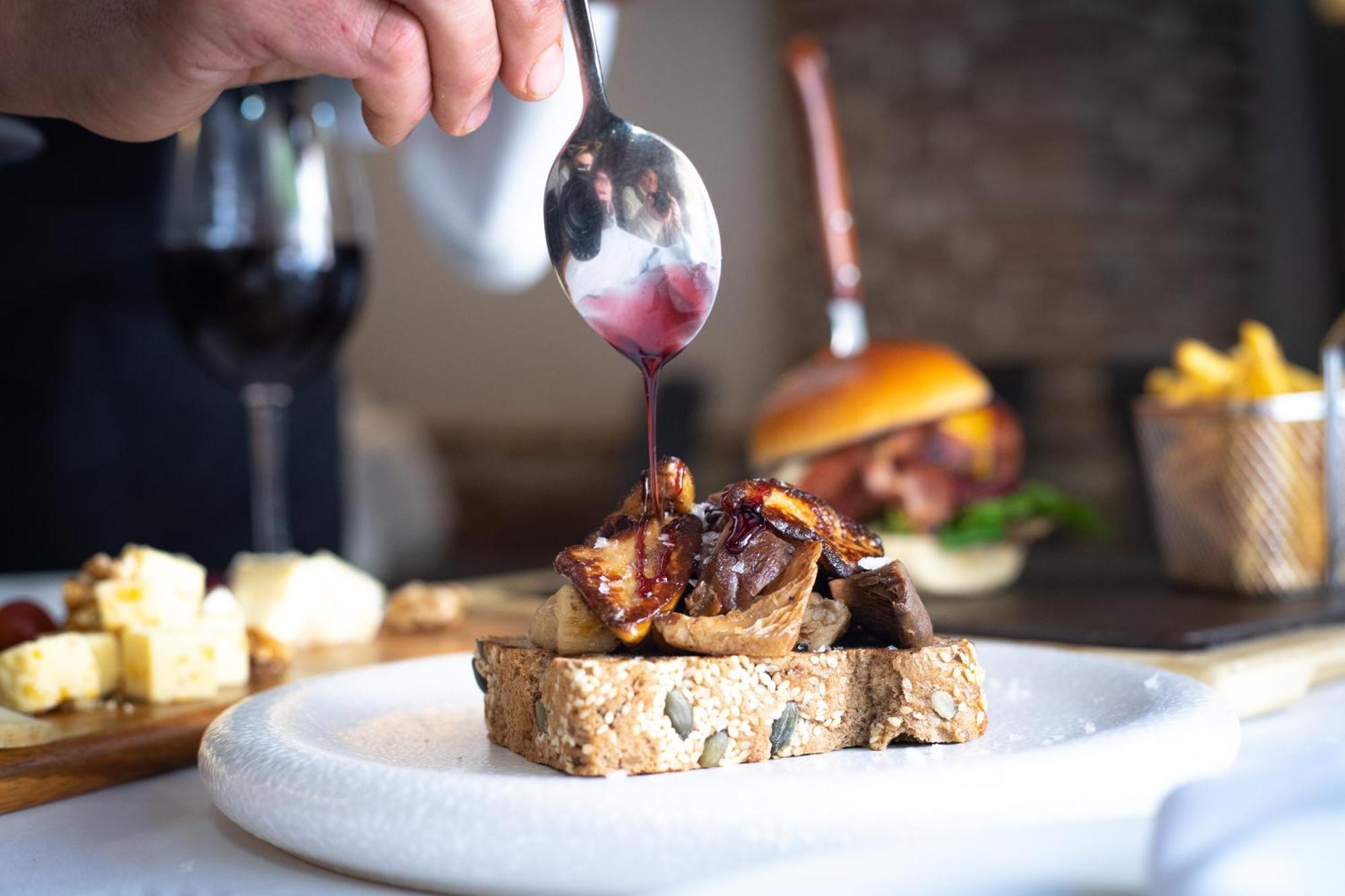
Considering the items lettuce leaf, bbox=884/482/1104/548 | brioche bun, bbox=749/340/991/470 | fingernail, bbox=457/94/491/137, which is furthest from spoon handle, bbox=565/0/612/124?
brioche bun, bbox=749/340/991/470

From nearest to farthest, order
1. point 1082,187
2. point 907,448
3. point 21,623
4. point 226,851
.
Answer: point 226,851 → point 21,623 → point 907,448 → point 1082,187

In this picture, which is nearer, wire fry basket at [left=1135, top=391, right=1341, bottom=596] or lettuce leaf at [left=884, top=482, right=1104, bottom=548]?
wire fry basket at [left=1135, top=391, right=1341, bottom=596]

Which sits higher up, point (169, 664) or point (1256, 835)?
point (1256, 835)

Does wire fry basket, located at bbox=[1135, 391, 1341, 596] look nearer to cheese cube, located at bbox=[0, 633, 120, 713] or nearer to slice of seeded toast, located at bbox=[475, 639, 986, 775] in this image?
slice of seeded toast, located at bbox=[475, 639, 986, 775]

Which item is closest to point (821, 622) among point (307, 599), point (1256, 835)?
point (1256, 835)

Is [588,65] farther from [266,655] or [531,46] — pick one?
[266,655]

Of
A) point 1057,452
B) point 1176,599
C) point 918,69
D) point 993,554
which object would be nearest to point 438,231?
point 993,554
